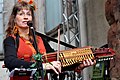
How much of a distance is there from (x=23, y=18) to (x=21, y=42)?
14 cm

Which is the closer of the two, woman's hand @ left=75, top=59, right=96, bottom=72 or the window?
woman's hand @ left=75, top=59, right=96, bottom=72

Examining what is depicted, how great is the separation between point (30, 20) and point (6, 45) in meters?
0.20

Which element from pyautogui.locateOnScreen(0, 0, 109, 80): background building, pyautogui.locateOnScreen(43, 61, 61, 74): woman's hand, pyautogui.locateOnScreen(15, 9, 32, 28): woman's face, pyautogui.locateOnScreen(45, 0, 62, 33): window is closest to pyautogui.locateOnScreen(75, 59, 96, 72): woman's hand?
pyautogui.locateOnScreen(43, 61, 61, 74): woman's hand

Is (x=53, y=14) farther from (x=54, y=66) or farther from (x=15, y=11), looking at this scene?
(x=54, y=66)

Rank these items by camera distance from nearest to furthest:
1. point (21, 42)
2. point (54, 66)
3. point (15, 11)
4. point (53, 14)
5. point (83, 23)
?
point (54, 66) → point (21, 42) → point (15, 11) → point (83, 23) → point (53, 14)

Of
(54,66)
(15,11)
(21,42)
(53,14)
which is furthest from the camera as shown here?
(53,14)

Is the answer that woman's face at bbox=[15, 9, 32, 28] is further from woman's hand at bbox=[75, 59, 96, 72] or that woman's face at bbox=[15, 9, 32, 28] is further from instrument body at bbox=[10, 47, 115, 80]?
woman's hand at bbox=[75, 59, 96, 72]

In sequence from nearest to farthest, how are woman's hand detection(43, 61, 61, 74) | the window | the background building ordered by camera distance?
woman's hand detection(43, 61, 61, 74), the background building, the window

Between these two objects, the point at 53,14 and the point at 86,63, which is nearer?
the point at 86,63

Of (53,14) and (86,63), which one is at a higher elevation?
(53,14)

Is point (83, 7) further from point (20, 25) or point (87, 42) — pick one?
point (20, 25)

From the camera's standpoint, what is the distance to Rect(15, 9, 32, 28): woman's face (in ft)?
7.35

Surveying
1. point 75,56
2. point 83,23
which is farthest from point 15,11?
point 83,23

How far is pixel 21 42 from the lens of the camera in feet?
7.29
